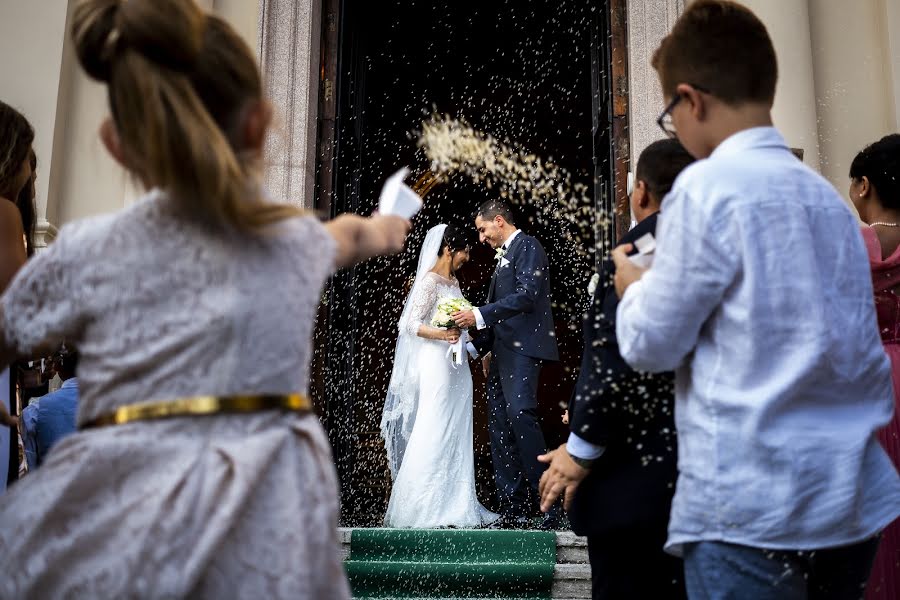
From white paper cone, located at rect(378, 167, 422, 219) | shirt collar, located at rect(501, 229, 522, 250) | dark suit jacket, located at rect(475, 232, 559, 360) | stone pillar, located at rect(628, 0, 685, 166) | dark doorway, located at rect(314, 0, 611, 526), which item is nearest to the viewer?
white paper cone, located at rect(378, 167, 422, 219)

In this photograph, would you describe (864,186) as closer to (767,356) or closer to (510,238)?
(767,356)

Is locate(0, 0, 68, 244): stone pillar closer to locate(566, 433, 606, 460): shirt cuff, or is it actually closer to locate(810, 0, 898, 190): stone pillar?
locate(566, 433, 606, 460): shirt cuff

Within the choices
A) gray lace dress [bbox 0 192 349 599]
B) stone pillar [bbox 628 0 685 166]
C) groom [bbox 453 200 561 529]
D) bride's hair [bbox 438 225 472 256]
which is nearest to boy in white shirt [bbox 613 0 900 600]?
gray lace dress [bbox 0 192 349 599]

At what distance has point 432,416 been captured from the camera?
6.88 metres

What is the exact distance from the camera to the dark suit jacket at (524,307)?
21.5 ft

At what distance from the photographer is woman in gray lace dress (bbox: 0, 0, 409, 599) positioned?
124 centimetres

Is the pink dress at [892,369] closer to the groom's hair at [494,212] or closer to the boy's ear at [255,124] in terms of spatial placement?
the boy's ear at [255,124]

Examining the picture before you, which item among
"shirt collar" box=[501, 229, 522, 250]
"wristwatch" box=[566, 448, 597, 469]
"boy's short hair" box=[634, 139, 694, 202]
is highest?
"shirt collar" box=[501, 229, 522, 250]

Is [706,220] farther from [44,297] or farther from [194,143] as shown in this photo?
[44,297]

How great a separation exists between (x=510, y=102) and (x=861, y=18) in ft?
25.2

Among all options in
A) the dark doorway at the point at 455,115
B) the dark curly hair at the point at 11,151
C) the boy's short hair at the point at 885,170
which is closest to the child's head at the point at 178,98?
the dark curly hair at the point at 11,151

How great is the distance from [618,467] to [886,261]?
1305 mm

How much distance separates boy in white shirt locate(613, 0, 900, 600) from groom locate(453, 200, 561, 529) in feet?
15.0

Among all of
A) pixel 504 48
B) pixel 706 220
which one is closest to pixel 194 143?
pixel 706 220
